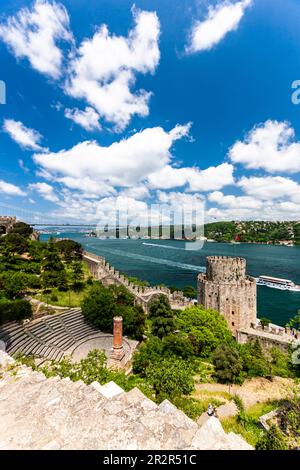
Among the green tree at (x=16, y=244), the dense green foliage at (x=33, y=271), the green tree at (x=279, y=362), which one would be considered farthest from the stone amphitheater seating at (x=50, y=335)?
the green tree at (x=16, y=244)

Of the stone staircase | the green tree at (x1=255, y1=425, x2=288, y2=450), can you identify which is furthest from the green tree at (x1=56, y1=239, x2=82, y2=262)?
the green tree at (x1=255, y1=425, x2=288, y2=450)

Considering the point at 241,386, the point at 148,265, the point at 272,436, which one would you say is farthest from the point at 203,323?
the point at 148,265

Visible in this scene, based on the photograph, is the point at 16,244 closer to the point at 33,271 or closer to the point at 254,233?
the point at 33,271

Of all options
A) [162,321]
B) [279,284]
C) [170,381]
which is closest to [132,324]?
[162,321]

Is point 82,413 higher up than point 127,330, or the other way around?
point 82,413

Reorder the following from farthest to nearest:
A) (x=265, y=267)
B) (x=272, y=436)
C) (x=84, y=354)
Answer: (x=265, y=267) < (x=84, y=354) < (x=272, y=436)

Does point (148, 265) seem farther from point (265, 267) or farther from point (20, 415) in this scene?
point (20, 415)

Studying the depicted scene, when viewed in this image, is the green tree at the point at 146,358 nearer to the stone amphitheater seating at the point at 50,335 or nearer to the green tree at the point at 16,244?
the stone amphitheater seating at the point at 50,335
